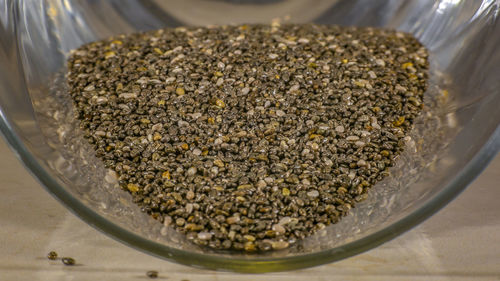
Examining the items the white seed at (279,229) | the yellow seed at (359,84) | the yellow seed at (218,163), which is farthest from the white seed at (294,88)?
the white seed at (279,229)

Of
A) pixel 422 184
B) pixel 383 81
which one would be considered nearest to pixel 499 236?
pixel 422 184

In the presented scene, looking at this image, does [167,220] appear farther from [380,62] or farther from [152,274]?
[380,62]

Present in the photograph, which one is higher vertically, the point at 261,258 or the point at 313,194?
the point at 313,194

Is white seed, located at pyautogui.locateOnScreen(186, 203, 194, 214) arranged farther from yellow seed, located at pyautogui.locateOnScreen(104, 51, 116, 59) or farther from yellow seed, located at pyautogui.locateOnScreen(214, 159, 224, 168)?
yellow seed, located at pyautogui.locateOnScreen(104, 51, 116, 59)

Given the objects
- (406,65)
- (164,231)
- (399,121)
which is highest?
(406,65)

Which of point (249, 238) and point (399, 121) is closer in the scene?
point (249, 238)

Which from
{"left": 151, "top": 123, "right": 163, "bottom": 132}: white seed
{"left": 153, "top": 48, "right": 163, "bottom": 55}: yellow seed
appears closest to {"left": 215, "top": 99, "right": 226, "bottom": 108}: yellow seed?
{"left": 151, "top": 123, "right": 163, "bottom": 132}: white seed

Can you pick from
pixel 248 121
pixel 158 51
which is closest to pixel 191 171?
pixel 248 121

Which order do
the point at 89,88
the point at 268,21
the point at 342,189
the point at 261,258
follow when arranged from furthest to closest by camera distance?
the point at 268,21, the point at 89,88, the point at 342,189, the point at 261,258
